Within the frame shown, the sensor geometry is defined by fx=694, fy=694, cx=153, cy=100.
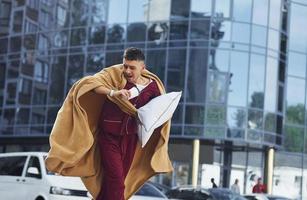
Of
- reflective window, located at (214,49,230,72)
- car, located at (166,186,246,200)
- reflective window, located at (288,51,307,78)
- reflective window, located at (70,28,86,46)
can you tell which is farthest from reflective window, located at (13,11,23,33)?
car, located at (166,186,246,200)

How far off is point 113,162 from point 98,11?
3373 centimetres

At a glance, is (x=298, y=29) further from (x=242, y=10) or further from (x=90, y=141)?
(x=90, y=141)

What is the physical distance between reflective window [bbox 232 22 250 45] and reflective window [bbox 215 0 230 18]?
2.26ft

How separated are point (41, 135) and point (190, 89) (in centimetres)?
923

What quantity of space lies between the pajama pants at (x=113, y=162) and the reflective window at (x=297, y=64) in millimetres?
34282

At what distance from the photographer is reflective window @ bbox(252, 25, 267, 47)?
3603 centimetres

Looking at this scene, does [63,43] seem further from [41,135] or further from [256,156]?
[256,156]

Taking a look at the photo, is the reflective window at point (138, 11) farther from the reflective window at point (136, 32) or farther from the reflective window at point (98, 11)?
the reflective window at point (98, 11)

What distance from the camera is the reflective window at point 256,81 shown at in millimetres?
35375

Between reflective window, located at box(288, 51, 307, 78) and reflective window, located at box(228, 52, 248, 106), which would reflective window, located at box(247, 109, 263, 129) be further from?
reflective window, located at box(288, 51, 307, 78)

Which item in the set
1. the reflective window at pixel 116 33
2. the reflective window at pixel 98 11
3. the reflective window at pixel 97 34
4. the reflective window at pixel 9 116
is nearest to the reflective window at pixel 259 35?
the reflective window at pixel 116 33

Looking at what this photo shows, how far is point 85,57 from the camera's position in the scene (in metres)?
38.2

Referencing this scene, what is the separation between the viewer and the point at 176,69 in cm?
3556

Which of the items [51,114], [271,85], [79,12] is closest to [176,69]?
[271,85]
